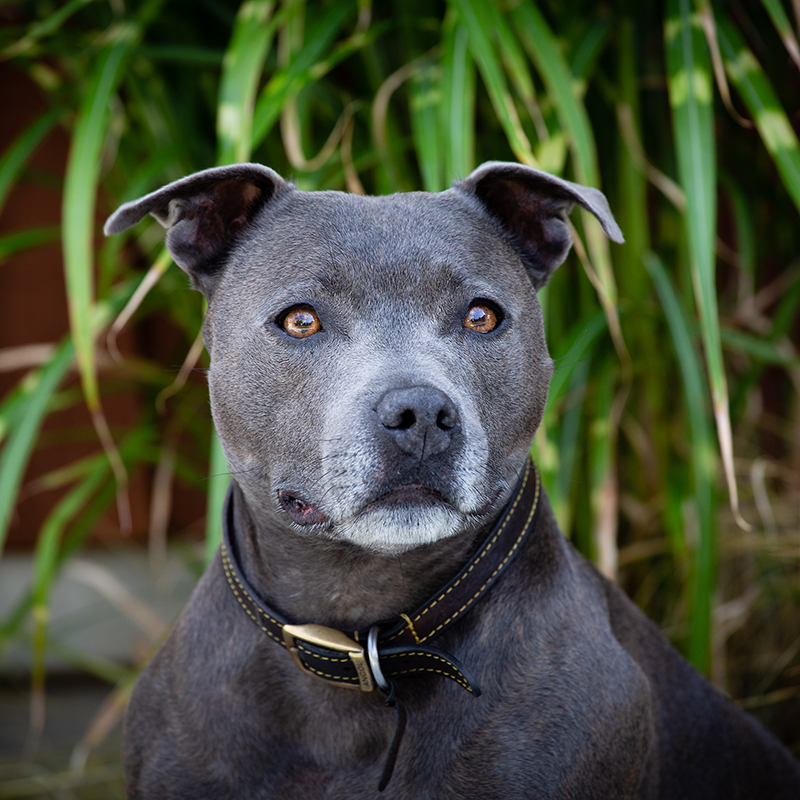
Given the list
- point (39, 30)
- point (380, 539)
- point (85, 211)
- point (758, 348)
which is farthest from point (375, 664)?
point (39, 30)

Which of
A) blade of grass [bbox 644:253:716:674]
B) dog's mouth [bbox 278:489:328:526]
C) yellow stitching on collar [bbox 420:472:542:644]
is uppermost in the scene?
dog's mouth [bbox 278:489:328:526]

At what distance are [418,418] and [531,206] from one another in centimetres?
58

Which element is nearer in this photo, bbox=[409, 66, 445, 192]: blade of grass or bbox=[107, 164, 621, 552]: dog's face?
bbox=[107, 164, 621, 552]: dog's face

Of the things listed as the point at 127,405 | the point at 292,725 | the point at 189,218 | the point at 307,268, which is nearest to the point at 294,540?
the point at 292,725

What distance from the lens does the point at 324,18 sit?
2391mm

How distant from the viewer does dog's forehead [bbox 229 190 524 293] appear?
1.48 metres

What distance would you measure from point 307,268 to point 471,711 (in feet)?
2.47

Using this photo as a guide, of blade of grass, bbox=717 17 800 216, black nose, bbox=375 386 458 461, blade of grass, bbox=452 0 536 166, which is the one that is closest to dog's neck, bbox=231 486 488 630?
black nose, bbox=375 386 458 461

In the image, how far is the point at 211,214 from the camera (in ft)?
5.39

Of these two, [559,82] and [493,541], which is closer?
[493,541]

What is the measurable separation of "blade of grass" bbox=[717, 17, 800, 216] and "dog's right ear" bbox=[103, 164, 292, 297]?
3.96 feet

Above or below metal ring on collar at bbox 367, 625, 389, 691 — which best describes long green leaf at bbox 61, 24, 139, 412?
above

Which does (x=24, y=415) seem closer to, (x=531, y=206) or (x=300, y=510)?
(x=300, y=510)

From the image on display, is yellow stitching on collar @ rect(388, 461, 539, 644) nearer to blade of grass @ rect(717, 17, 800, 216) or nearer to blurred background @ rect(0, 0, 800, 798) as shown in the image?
blurred background @ rect(0, 0, 800, 798)
